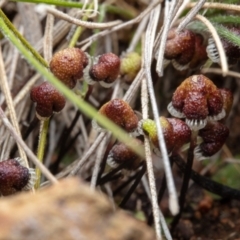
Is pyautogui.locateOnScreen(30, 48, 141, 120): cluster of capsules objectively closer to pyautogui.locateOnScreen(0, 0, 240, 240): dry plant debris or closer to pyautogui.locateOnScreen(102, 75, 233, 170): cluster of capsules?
pyautogui.locateOnScreen(0, 0, 240, 240): dry plant debris

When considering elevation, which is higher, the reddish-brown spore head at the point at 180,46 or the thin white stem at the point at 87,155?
the reddish-brown spore head at the point at 180,46

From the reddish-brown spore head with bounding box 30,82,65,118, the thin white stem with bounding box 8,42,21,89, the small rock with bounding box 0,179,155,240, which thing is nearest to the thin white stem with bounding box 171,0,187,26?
the reddish-brown spore head with bounding box 30,82,65,118

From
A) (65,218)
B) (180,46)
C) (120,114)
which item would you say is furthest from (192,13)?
(65,218)

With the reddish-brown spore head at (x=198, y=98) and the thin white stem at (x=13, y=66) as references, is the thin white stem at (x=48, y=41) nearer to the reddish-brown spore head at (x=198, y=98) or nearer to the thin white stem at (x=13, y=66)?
the thin white stem at (x=13, y=66)

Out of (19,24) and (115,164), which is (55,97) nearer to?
(115,164)

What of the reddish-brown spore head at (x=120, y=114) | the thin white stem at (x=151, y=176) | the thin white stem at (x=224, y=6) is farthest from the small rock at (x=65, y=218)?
the thin white stem at (x=224, y=6)

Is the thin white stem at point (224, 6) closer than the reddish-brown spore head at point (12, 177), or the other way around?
the reddish-brown spore head at point (12, 177)
